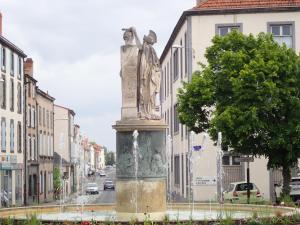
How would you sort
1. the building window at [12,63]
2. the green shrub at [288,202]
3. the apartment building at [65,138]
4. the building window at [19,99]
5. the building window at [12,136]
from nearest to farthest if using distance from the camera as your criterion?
the green shrub at [288,202]
the building window at [12,63]
the building window at [12,136]
the building window at [19,99]
the apartment building at [65,138]

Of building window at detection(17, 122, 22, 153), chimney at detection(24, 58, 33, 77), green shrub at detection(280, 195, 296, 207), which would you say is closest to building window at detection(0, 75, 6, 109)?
building window at detection(17, 122, 22, 153)

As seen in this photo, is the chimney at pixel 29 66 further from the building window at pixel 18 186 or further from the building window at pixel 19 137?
the building window at pixel 18 186

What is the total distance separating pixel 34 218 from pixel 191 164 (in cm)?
2781

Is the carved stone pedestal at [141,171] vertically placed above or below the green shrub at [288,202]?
above

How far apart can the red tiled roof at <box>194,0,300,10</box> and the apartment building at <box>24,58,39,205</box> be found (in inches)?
803

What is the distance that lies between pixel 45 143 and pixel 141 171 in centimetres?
5315

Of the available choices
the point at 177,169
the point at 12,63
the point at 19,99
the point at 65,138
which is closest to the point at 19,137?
the point at 19,99

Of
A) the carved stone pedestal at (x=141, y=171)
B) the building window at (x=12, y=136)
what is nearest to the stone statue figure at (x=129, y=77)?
the carved stone pedestal at (x=141, y=171)

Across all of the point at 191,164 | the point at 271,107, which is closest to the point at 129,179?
the point at 271,107

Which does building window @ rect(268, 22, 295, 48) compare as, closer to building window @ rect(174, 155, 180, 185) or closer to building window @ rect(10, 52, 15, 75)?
building window @ rect(174, 155, 180, 185)

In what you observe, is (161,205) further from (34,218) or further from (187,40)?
(187,40)

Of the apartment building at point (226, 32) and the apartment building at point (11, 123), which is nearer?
the apartment building at point (226, 32)

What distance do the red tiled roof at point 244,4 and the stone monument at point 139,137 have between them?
2613cm

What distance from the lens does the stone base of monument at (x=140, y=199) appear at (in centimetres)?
1753
